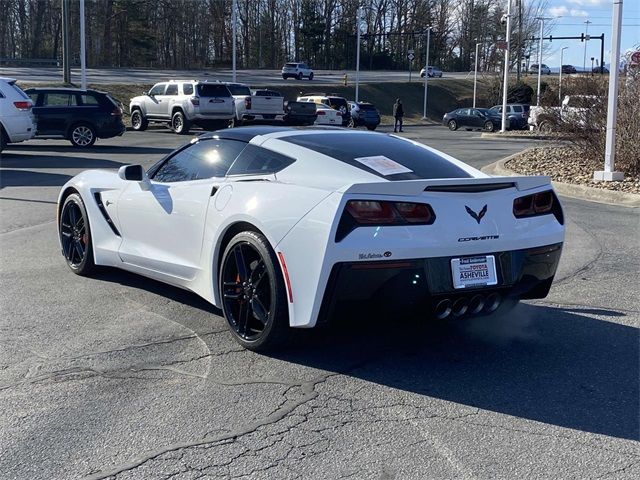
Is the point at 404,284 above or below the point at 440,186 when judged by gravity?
below

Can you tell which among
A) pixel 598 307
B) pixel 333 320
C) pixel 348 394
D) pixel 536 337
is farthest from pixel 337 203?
pixel 598 307

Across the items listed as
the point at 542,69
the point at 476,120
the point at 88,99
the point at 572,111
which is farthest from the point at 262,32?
the point at 572,111

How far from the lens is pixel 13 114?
18406 millimetres

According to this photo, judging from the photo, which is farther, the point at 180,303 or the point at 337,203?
the point at 180,303

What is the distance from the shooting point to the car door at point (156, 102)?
3086cm

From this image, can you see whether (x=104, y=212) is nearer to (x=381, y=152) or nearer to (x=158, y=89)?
(x=381, y=152)

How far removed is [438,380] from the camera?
4793 millimetres

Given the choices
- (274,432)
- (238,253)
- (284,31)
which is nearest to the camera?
(274,432)

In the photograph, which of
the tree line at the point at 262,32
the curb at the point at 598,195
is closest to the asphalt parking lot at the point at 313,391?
the curb at the point at 598,195

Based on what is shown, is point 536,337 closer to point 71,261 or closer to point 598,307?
point 598,307

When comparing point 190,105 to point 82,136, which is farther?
point 190,105

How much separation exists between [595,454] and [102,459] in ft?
7.54

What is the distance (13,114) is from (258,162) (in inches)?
571

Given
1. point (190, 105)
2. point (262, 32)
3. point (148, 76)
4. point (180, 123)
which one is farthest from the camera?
point (262, 32)
